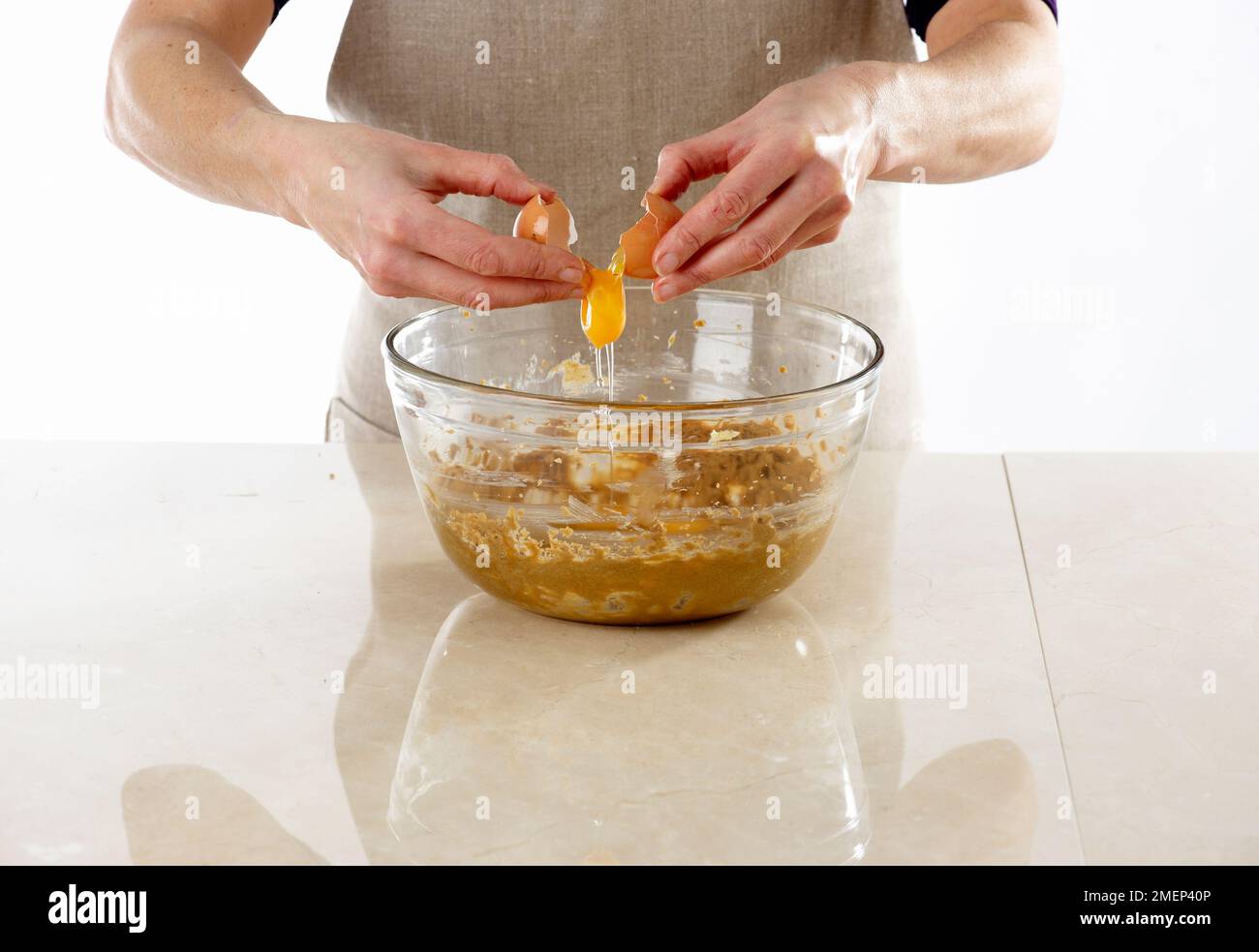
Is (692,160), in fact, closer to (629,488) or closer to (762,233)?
(762,233)

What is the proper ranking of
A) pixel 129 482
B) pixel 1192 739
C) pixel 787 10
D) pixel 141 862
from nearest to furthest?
pixel 141 862
pixel 1192 739
pixel 129 482
pixel 787 10

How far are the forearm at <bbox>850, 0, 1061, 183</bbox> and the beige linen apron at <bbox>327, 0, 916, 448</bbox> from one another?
0.54 ft

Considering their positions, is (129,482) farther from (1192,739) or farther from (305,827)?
(1192,739)

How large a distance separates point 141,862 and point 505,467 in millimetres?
395

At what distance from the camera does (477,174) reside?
1040 mm

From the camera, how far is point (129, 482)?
54.7 inches

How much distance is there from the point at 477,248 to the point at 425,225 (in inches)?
1.8

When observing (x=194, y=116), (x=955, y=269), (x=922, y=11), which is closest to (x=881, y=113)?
(x=922, y=11)

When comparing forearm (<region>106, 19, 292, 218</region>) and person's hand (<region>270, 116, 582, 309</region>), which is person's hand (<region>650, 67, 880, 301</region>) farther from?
forearm (<region>106, 19, 292, 218</region>)

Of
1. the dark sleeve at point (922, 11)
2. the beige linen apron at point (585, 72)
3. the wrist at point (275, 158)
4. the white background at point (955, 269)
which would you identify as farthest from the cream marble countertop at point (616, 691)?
the white background at point (955, 269)

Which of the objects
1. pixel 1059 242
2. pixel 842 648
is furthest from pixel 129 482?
pixel 1059 242

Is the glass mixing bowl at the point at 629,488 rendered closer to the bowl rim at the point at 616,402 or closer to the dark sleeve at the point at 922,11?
the bowl rim at the point at 616,402

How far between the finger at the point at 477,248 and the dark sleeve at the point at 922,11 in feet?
2.35

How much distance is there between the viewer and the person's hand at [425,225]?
1013 millimetres
